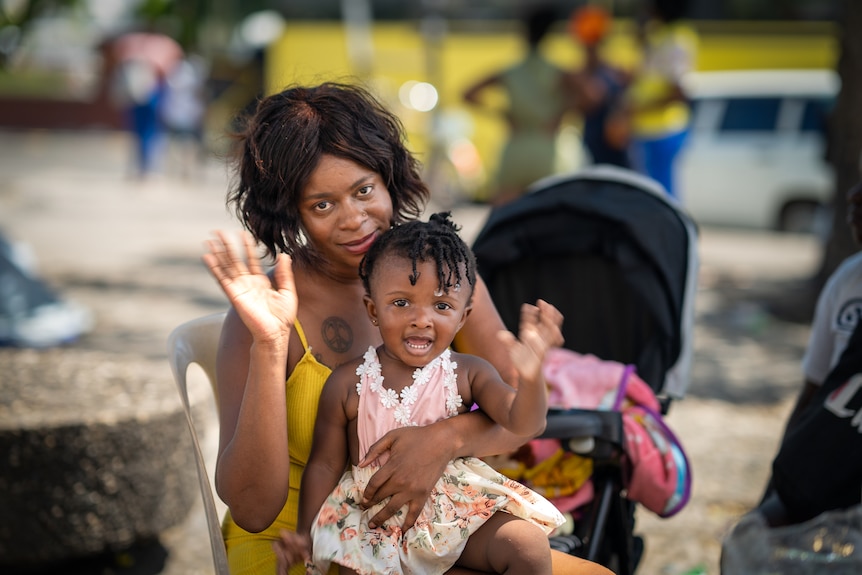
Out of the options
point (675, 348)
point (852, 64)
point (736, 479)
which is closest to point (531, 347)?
point (675, 348)

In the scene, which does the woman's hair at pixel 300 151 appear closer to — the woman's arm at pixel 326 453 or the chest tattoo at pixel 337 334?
the chest tattoo at pixel 337 334

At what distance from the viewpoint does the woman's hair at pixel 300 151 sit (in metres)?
2.21

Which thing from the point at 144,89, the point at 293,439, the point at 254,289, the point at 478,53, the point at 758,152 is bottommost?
the point at 758,152

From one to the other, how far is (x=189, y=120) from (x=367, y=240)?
16.0 metres

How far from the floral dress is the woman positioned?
1.5 inches

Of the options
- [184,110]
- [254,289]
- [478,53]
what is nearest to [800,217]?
[478,53]

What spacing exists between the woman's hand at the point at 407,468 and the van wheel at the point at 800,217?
11628 mm

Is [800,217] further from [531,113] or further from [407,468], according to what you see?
[407,468]

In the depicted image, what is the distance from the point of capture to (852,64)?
6605 mm

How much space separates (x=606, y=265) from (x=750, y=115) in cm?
1046

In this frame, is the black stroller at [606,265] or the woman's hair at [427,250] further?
the black stroller at [606,265]

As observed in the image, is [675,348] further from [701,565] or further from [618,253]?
[701,565]

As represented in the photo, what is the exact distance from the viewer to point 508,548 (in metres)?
1.92

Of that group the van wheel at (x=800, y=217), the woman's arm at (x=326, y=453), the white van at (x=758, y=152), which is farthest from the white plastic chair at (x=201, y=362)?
the van wheel at (x=800, y=217)
